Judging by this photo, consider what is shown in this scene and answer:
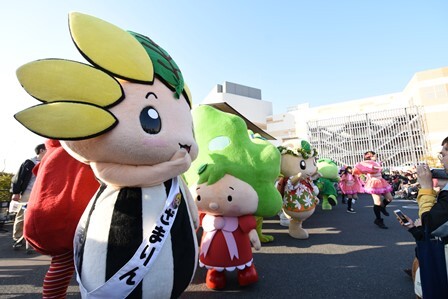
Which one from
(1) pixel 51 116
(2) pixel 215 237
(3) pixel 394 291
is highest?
(1) pixel 51 116

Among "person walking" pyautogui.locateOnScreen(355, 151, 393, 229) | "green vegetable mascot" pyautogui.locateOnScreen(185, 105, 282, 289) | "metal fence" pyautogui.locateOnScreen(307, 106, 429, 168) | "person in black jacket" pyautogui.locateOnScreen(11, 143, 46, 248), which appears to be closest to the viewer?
"green vegetable mascot" pyautogui.locateOnScreen(185, 105, 282, 289)

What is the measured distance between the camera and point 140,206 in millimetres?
1394

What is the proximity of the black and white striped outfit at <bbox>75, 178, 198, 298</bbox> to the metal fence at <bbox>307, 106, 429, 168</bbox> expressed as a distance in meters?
36.2

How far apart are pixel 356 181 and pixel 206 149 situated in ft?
24.6

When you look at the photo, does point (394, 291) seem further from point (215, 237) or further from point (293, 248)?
point (215, 237)

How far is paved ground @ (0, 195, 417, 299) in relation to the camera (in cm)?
255

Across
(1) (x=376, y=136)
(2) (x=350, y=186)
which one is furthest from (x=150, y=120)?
(1) (x=376, y=136)

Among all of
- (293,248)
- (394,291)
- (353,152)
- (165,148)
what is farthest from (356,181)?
(353,152)

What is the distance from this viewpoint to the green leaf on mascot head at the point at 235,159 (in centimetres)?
238

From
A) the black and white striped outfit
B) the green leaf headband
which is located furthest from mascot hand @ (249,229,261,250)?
the green leaf headband

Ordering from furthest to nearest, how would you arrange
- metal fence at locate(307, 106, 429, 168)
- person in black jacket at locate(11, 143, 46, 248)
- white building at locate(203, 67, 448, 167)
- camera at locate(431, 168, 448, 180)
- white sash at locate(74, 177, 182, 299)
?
metal fence at locate(307, 106, 429, 168) < white building at locate(203, 67, 448, 167) < person in black jacket at locate(11, 143, 46, 248) < camera at locate(431, 168, 448, 180) < white sash at locate(74, 177, 182, 299)

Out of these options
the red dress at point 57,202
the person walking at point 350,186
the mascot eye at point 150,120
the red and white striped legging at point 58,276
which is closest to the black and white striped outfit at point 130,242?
the red dress at point 57,202

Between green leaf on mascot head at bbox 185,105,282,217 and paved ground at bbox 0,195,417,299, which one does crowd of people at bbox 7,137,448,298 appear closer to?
paved ground at bbox 0,195,417,299

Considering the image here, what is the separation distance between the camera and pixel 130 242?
1.31 metres
